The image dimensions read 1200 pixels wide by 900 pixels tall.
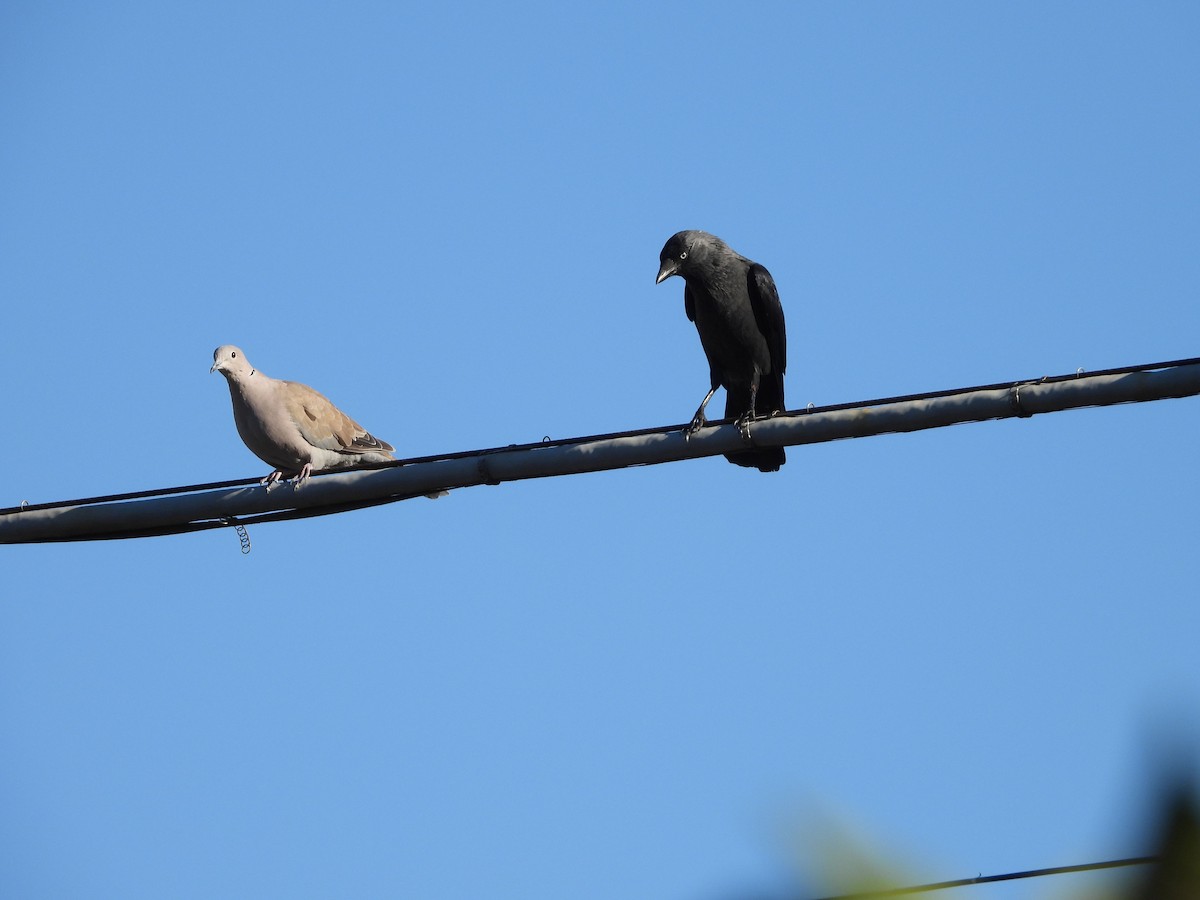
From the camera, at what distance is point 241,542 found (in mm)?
7043

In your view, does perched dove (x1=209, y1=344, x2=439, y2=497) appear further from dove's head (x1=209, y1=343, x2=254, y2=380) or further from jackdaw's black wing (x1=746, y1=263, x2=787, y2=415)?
jackdaw's black wing (x1=746, y1=263, x2=787, y2=415)

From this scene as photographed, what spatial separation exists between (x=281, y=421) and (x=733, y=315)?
106 inches

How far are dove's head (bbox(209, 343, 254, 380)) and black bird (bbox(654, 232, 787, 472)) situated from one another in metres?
2.47

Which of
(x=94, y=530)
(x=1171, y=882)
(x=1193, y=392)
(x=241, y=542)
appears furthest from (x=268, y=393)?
(x=1171, y=882)

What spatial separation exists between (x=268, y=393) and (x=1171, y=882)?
716 centimetres

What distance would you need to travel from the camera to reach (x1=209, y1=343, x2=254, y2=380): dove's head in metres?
8.54

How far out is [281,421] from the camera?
847cm

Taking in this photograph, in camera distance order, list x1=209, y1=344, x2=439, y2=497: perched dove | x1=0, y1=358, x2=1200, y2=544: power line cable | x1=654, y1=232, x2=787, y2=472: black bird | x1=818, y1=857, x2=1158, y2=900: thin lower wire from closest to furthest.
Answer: x1=818, y1=857, x2=1158, y2=900: thin lower wire, x1=0, y1=358, x2=1200, y2=544: power line cable, x1=209, y1=344, x2=439, y2=497: perched dove, x1=654, y1=232, x2=787, y2=472: black bird

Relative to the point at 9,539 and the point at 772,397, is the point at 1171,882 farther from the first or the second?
the point at 772,397

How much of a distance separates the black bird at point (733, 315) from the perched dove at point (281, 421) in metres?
2.09

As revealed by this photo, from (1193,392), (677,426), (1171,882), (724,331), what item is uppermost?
(724,331)

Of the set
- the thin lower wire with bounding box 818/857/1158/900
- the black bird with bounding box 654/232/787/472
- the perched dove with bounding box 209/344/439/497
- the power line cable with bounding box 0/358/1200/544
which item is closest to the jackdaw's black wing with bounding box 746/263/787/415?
the black bird with bounding box 654/232/787/472

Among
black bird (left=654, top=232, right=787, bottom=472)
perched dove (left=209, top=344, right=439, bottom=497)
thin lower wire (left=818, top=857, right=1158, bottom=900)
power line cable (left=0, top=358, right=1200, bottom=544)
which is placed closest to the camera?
thin lower wire (left=818, top=857, right=1158, bottom=900)

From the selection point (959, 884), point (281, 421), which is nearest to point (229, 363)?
point (281, 421)
